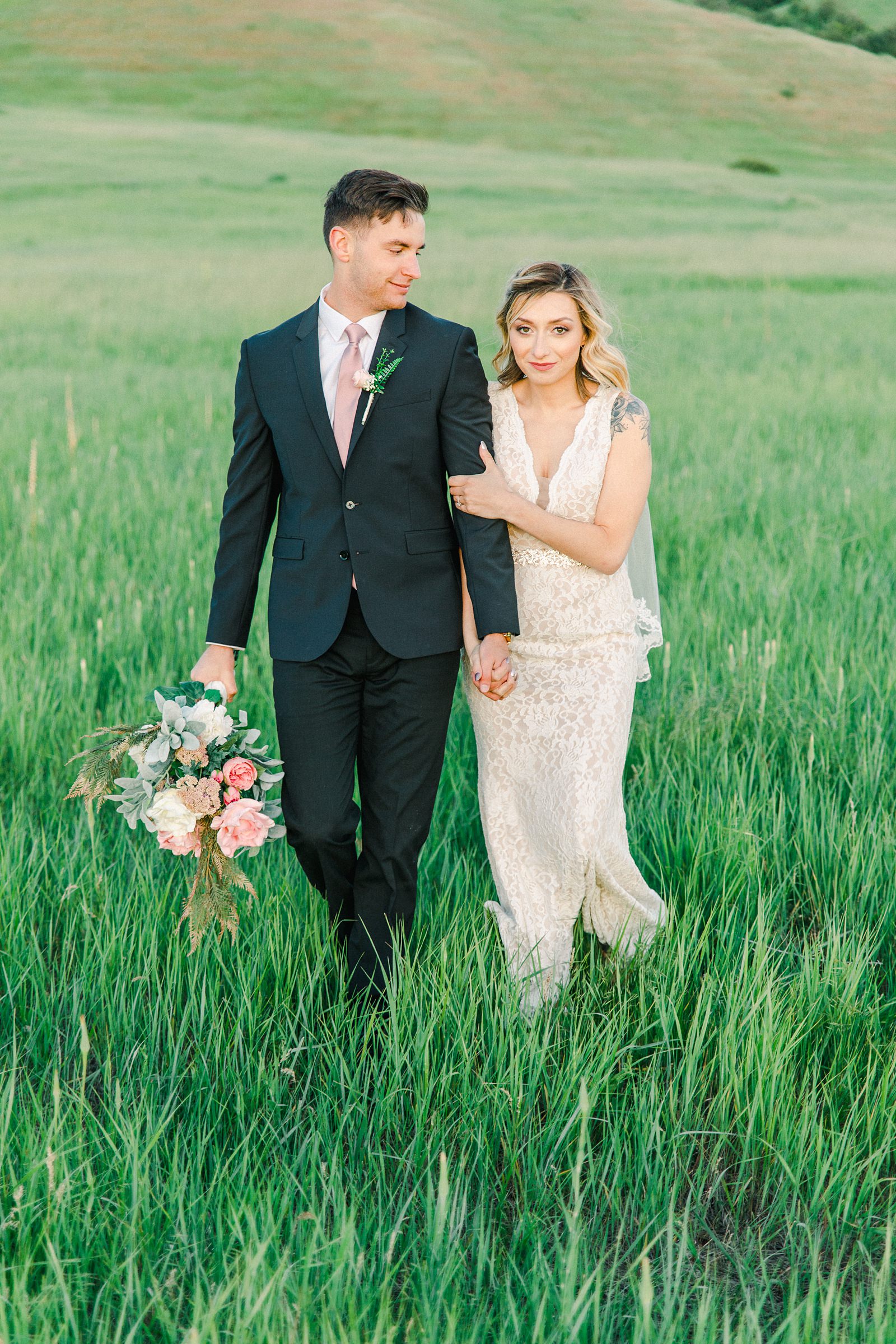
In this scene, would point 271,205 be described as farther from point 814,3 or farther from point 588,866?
point 814,3

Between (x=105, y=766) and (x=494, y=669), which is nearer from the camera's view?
(x=105, y=766)

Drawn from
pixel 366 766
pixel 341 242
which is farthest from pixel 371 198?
pixel 366 766

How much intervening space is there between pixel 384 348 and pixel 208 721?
96cm

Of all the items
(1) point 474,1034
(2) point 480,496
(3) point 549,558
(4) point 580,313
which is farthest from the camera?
(3) point 549,558

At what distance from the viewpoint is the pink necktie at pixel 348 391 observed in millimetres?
2627

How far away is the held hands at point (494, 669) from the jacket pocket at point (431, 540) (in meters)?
0.25

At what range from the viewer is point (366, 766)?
282 cm

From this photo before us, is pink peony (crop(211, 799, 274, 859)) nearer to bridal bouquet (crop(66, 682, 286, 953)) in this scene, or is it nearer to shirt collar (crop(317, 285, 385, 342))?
bridal bouquet (crop(66, 682, 286, 953))

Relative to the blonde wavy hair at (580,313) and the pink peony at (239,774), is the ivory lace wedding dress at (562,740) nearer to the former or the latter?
the blonde wavy hair at (580,313)

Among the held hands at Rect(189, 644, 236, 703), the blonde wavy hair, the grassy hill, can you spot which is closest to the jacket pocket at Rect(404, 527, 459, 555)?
the blonde wavy hair

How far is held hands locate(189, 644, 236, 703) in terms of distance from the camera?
279 cm

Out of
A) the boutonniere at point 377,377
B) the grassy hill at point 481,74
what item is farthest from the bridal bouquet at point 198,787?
the grassy hill at point 481,74

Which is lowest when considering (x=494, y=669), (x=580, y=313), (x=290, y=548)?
(x=494, y=669)

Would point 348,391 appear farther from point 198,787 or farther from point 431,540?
point 198,787
